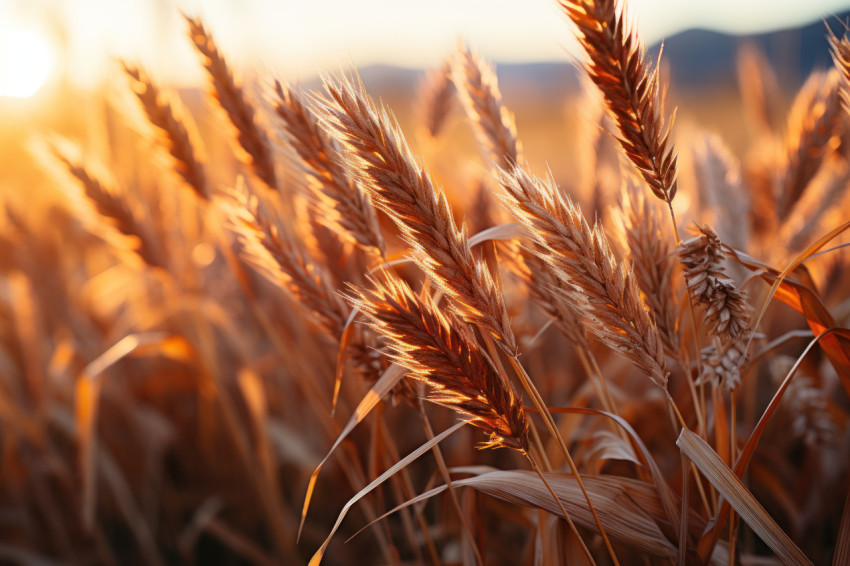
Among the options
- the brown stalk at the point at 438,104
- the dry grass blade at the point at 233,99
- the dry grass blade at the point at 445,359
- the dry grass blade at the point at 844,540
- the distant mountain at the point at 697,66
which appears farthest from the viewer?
the distant mountain at the point at 697,66

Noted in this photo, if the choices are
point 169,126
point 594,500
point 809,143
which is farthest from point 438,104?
point 594,500

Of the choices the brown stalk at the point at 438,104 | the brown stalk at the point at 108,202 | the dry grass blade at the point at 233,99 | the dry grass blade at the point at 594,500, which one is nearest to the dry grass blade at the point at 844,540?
the dry grass blade at the point at 594,500

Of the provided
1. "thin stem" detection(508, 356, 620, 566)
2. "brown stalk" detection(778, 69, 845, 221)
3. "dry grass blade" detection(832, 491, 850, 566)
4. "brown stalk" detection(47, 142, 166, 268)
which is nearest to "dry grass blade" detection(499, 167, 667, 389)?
"thin stem" detection(508, 356, 620, 566)

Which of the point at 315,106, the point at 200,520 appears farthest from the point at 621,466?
the point at 200,520

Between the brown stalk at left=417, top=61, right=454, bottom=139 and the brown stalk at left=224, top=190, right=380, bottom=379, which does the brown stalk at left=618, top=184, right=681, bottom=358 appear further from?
the brown stalk at left=417, top=61, right=454, bottom=139

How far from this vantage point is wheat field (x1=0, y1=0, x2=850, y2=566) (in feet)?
2.45

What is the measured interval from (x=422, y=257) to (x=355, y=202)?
29cm

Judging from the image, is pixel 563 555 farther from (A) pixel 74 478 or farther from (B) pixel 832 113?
(A) pixel 74 478

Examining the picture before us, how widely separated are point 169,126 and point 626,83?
1068 millimetres

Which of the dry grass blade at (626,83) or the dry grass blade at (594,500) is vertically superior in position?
the dry grass blade at (626,83)

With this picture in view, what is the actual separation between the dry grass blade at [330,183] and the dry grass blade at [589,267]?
0.31 meters

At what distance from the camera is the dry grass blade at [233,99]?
1.17 meters

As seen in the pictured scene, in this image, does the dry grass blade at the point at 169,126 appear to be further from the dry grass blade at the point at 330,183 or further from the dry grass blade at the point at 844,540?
the dry grass blade at the point at 844,540

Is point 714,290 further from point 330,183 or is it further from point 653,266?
point 330,183
